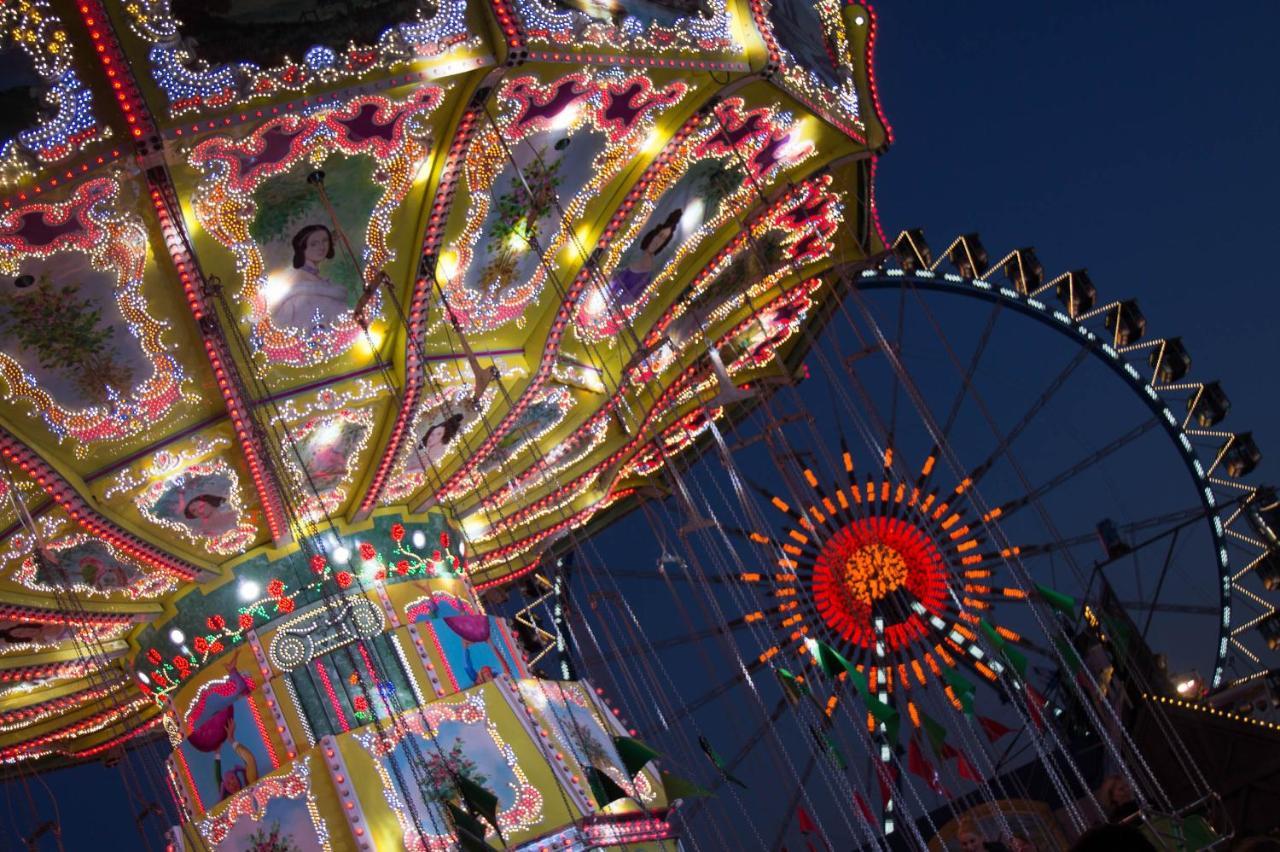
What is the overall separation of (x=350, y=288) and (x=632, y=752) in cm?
487

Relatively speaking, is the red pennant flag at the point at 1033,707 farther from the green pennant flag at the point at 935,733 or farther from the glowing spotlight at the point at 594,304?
the glowing spotlight at the point at 594,304

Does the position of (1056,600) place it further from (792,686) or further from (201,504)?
(201,504)

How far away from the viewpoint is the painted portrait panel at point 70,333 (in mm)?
8656

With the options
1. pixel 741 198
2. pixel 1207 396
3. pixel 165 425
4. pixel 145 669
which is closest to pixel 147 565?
pixel 145 669

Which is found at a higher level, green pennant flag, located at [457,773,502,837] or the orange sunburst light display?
the orange sunburst light display

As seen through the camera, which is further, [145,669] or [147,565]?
[145,669]

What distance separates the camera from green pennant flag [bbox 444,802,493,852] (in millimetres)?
9922

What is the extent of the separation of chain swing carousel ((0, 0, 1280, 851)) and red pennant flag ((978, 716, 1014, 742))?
548 millimetres

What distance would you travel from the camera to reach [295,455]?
12.1 m

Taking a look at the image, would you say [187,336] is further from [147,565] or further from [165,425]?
[147,565]

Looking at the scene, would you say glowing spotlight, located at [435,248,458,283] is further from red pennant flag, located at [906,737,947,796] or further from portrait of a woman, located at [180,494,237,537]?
red pennant flag, located at [906,737,947,796]

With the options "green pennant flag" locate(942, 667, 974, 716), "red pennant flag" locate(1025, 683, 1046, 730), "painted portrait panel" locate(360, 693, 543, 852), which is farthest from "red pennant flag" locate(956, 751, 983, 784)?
"painted portrait panel" locate(360, 693, 543, 852)

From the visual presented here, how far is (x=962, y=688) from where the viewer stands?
14969 mm

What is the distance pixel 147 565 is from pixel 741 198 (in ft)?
21.3
